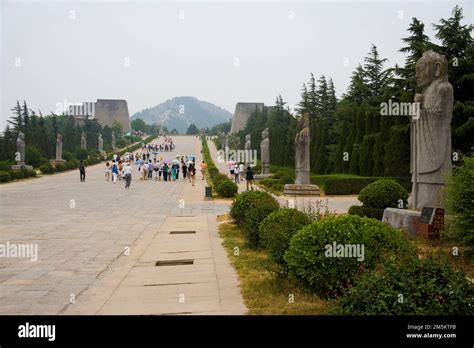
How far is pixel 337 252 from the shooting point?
18.9 feet

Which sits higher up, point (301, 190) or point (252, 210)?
point (252, 210)

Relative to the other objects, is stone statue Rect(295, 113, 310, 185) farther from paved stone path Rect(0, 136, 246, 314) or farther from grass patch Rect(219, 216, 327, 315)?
grass patch Rect(219, 216, 327, 315)

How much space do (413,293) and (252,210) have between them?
5.78 m

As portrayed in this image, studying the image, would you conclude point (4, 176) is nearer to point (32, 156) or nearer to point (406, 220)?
point (32, 156)

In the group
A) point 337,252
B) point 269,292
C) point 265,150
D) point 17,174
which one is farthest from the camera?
point 17,174

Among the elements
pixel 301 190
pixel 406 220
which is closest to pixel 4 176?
pixel 301 190

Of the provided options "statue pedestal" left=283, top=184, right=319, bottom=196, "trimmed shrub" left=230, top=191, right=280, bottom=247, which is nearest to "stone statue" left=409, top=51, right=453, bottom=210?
"trimmed shrub" left=230, top=191, right=280, bottom=247

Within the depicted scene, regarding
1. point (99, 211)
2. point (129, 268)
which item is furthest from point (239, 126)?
point (129, 268)

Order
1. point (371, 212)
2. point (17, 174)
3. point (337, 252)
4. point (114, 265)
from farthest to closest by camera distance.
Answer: point (17, 174)
point (371, 212)
point (114, 265)
point (337, 252)

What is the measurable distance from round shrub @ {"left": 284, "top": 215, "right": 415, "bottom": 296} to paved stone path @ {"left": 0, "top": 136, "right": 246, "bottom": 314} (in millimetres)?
860

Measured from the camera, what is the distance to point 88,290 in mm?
6691

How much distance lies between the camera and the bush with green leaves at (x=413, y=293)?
14.2 feet
